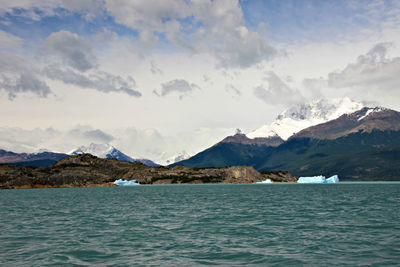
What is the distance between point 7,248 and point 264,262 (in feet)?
93.9

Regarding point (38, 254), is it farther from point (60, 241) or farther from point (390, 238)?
point (390, 238)

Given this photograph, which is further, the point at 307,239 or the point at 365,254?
the point at 307,239

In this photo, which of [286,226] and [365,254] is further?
[286,226]

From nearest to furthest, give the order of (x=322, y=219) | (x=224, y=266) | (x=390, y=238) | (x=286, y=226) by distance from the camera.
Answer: (x=224, y=266) → (x=390, y=238) → (x=286, y=226) → (x=322, y=219)

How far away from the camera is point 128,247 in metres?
41.0

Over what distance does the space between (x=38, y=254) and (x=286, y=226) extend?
35126 millimetres

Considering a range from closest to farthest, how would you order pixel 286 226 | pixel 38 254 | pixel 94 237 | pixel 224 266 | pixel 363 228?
pixel 224 266, pixel 38 254, pixel 94 237, pixel 363 228, pixel 286 226

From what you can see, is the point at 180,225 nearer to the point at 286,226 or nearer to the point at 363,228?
the point at 286,226

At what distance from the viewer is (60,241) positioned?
149 ft

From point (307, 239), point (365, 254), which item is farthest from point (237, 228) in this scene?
point (365, 254)

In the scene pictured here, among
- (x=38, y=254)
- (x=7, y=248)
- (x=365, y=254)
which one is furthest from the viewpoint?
(x=7, y=248)

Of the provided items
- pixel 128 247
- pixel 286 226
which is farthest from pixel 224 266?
pixel 286 226

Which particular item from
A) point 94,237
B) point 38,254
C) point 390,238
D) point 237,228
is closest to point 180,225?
point 237,228

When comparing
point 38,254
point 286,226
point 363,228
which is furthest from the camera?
point 286,226
